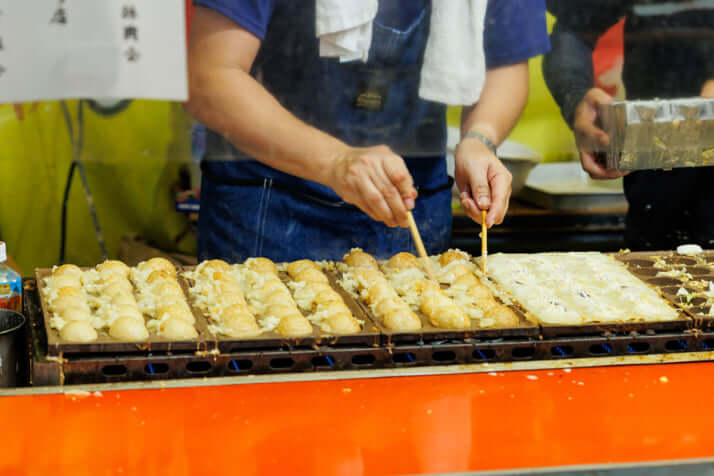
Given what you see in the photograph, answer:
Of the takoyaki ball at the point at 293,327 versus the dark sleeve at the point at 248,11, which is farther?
the dark sleeve at the point at 248,11

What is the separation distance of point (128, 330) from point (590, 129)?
1.67m

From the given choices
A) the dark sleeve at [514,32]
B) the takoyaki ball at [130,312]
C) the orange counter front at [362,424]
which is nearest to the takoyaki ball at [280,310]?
the orange counter front at [362,424]

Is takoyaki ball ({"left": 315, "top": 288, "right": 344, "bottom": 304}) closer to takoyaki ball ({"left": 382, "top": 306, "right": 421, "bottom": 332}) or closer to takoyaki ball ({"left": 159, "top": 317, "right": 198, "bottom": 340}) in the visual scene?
takoyaki ball ({"left": 382, "top": 306, "right": 421, "bottom": 332})

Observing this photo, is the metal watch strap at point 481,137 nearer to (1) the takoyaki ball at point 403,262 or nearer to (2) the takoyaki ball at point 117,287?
(1) the takoyaki ball at point 403,262

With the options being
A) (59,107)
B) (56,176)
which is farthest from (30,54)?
(56,176)

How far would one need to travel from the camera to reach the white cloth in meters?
2.25

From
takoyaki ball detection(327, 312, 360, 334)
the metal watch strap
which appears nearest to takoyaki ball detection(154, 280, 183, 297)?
takoyaki ball detection(327, 312, 360, 334)

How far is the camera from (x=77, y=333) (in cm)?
158

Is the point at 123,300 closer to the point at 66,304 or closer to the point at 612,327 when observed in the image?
the point at 66,304

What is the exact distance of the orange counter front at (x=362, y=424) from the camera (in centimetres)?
139

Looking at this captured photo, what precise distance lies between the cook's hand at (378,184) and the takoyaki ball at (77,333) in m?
0.82

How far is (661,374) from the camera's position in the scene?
5.79 ft

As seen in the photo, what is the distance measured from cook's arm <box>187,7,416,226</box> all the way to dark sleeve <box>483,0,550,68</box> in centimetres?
50

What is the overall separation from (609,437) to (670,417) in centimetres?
16
